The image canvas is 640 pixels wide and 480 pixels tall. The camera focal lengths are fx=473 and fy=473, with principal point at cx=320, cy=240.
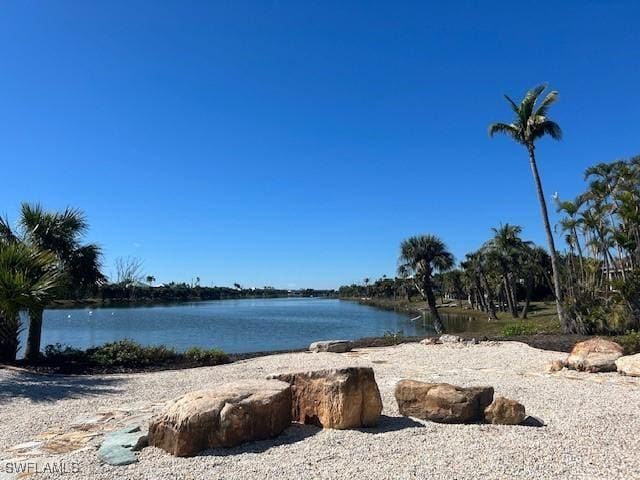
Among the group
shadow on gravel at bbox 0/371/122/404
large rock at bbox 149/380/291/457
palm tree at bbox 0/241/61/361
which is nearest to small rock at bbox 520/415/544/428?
large rock at bbox 149/380/291/457

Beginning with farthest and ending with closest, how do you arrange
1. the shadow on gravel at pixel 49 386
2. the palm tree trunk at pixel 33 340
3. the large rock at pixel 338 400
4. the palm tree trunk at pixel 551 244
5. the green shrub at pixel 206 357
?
the palm tree trunk at pixel 551 244, the palm tree trunk at pixel 33 340, the green shrub at pixel 206 357, the shadow on gravel at pixel 49 386, the large rock at pixel 338 400

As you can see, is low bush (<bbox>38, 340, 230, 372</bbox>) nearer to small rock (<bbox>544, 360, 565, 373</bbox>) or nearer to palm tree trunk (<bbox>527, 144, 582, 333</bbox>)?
small rock (<bbox>544, 360, 565, 373</bbox>)

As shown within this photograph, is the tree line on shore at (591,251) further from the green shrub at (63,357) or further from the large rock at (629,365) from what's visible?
the green shrub at (63,357)

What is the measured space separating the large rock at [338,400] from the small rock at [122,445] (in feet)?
6.63

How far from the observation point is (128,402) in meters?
8.55

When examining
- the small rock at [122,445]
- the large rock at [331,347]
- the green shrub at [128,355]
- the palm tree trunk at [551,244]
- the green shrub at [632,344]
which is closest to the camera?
the small rock at [122,445]

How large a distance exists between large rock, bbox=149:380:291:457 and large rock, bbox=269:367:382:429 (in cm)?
43

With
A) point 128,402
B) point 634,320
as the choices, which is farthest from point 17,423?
point 634,320

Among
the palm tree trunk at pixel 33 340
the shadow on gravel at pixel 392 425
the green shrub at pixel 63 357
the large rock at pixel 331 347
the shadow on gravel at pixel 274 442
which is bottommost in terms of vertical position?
the shadow on gravel at pixel 392 425

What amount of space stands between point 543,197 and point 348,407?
1873cm

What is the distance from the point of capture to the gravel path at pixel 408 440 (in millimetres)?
4863

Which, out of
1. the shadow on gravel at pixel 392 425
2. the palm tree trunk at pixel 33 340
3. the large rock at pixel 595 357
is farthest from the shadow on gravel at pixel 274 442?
the palm tree trunk at pixel 33 340

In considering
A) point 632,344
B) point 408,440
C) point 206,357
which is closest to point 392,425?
point 408,440

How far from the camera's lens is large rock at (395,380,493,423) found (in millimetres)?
6480
